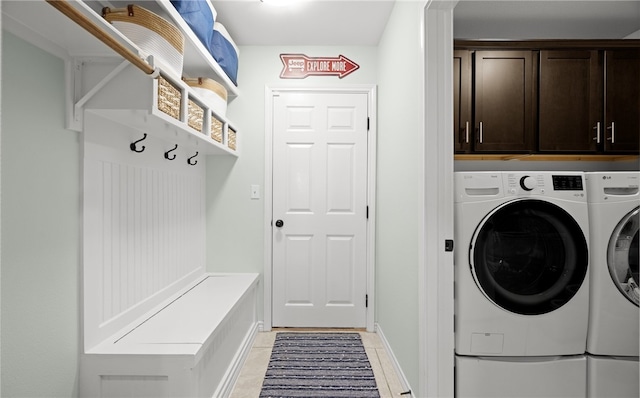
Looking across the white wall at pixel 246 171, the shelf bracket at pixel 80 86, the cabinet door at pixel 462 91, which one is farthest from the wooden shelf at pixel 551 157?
the shelf bracket at pixel 80 86

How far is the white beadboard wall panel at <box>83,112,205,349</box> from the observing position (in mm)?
1433

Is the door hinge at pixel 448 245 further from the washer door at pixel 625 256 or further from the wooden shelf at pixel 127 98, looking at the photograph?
the wooden shelf at pixel 127 98

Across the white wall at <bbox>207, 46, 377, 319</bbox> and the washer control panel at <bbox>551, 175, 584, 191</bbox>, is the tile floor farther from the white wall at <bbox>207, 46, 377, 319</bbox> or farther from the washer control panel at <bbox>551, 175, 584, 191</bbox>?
the washer control panel at <bbox>551, 175, 584, 191</bbox>

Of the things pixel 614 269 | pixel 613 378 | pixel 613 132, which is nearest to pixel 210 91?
pixel 614 269

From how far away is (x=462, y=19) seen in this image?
7.73 feet

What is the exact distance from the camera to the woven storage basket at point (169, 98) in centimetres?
137

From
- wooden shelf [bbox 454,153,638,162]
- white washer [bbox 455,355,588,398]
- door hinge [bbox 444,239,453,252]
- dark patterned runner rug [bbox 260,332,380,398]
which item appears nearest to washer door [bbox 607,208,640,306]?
white washer [bbox 455,355,588,398]

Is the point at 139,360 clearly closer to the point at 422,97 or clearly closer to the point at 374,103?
the point at 422,97

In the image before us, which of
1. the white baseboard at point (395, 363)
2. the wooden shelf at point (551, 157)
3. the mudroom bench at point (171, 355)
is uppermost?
the wooden shelf at point (551, 157)

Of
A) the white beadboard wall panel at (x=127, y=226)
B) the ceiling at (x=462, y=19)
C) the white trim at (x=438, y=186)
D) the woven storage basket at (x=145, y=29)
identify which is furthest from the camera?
the ceiling at (x=462, y=19)

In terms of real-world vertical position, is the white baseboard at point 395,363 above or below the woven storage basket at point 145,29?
below

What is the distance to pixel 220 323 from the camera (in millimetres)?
1728

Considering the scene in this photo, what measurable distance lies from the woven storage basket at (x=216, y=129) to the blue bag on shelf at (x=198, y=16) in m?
0.42

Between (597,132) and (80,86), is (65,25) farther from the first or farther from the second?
(597,132)
